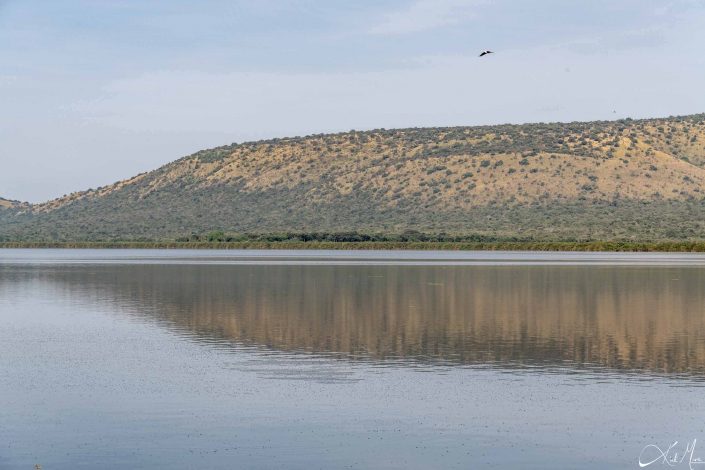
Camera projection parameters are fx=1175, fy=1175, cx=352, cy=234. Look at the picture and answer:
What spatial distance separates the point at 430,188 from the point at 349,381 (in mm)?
127175

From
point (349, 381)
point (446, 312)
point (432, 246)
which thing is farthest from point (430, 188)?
point (349, 381)

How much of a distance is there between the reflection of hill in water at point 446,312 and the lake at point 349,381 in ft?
0.46

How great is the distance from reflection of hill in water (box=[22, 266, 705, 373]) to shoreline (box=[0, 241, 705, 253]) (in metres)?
49.1

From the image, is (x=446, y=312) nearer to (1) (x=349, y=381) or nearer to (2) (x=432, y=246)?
(1) (x=349, y=381)

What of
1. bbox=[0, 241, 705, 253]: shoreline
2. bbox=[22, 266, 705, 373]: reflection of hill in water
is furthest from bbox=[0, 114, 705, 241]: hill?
bbox=[22, 266, 705, 373]: reflection of hill in water

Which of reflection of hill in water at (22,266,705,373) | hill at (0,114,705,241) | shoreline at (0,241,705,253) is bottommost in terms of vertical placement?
shoreline at (0,241,705,253)

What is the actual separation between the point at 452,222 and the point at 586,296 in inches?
3586

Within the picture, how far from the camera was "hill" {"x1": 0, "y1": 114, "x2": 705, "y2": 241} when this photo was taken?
444 ft

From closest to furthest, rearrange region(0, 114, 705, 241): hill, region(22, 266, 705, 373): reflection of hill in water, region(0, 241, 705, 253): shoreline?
region(22, 266, 705, 373): reflection of hill in water → region(0, 241, 705, 253): shoreline → region(0, 114, 705, 241): hill

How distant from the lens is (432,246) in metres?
124

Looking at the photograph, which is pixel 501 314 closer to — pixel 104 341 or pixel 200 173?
pixel 104 341

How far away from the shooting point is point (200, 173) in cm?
17362

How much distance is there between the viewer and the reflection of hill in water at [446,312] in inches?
1093

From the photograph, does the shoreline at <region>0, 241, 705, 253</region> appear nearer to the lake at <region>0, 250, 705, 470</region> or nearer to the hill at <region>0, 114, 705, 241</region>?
the hill at <region>0, 114, 705, 241</region>
